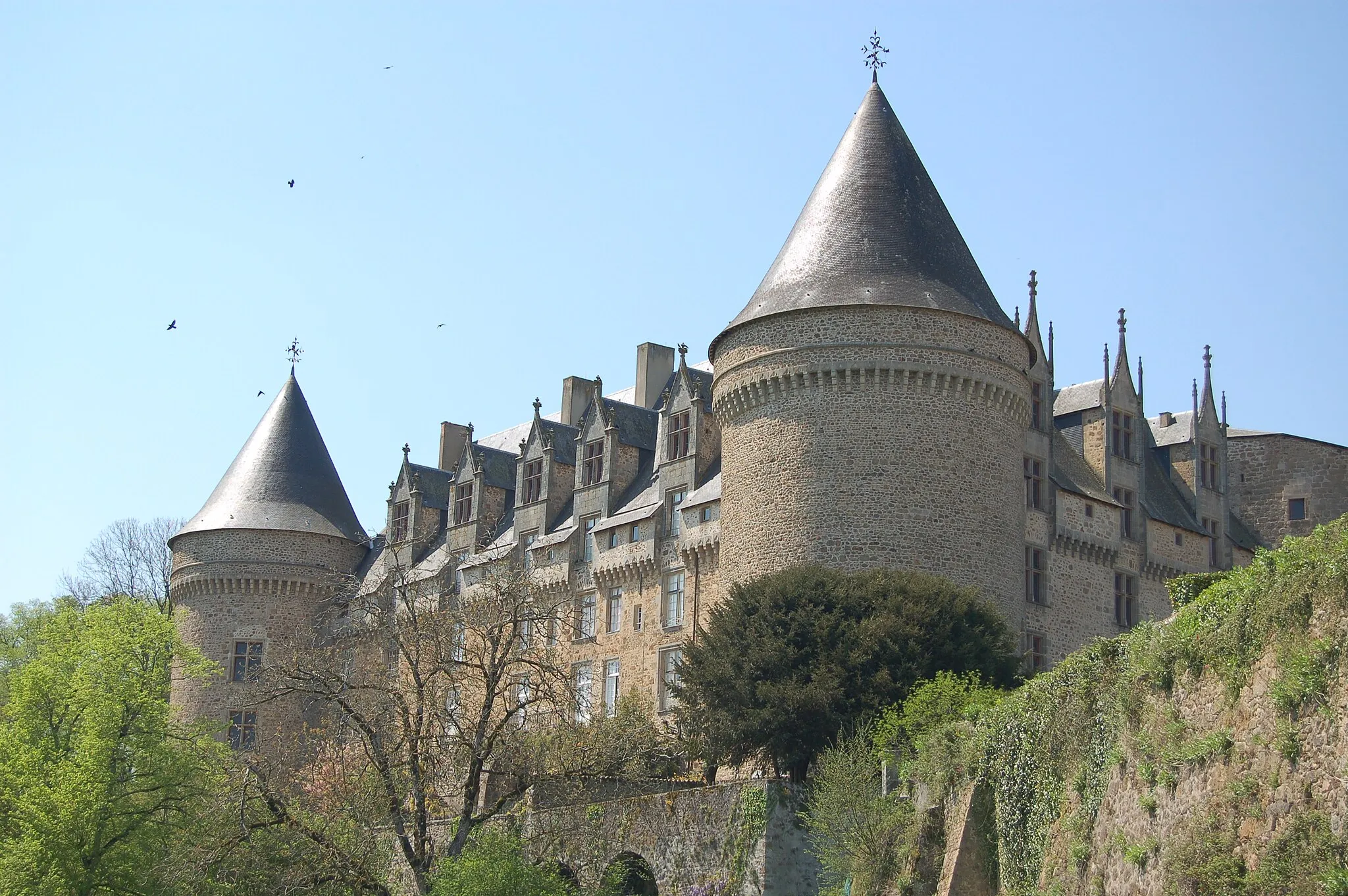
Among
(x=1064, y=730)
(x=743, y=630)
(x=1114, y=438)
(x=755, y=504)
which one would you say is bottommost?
(x=1064, y=730)

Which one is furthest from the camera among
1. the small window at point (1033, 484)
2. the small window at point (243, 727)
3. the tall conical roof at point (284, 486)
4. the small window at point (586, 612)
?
the tall conical roof at point (284, 486)

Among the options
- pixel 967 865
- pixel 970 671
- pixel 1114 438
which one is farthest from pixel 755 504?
pixel 967 865

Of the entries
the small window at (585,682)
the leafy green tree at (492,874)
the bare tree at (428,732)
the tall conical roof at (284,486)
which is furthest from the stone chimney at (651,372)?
the leafy green tree at (492,874)

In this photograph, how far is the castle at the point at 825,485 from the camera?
31.3 meters

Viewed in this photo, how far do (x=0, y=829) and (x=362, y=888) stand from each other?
326 inches

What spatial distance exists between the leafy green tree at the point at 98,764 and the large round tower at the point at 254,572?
11339 mm

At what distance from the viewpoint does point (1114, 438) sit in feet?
122

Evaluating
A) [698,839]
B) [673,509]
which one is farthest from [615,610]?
[698,839]

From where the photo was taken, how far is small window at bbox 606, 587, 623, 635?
39188mm

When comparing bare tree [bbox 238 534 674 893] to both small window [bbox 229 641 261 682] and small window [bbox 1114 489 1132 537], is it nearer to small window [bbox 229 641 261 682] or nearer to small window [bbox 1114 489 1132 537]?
small window [bbox 1114 489 1132 537]

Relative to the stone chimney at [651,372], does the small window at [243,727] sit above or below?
below

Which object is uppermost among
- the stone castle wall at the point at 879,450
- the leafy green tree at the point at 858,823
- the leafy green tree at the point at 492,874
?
the stone castle wall at the point at 879,450

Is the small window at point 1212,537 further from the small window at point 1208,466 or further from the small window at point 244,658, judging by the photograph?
the small window at point 244,658

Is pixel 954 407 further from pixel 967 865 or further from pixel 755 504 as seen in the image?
pixel 967 865
